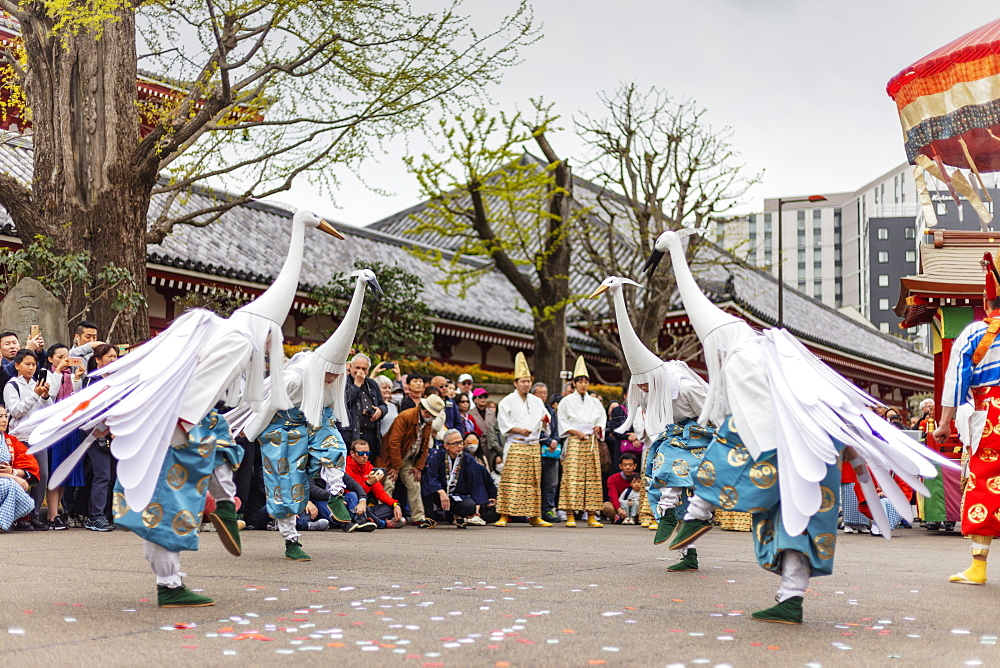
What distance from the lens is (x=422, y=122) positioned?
43.7ft

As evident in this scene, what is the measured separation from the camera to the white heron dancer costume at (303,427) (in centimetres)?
713

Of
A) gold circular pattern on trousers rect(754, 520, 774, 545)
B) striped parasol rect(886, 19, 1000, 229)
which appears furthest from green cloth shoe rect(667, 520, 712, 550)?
striped parasol rect(886, 19, 1000, 229)

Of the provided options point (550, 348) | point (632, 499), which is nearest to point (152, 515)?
point (632, 499)

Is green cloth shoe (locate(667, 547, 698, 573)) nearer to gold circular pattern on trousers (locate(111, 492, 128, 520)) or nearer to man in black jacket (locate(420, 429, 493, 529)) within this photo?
gold circular pattern on trousers (locate(111, 492, 128, 520))

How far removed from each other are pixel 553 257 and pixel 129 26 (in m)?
8.71

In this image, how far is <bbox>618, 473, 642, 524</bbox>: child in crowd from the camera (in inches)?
515

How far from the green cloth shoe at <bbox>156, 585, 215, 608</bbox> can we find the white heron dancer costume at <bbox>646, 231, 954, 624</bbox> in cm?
266

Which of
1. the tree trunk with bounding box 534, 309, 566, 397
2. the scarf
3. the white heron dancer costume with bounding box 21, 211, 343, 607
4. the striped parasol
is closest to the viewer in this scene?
the white heron dancer costume with bounding box 21, 211, 343, 607

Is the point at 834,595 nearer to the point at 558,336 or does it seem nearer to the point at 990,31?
the point at 558,336

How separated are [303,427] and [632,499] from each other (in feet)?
22.1

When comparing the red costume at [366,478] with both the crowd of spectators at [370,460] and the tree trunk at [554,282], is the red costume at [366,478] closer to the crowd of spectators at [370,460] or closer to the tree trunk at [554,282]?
the crowd of spectators at [370,460]

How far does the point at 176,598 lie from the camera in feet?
16.1

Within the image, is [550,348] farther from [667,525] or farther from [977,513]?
[977,513]

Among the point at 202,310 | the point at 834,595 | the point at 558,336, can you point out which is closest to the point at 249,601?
the point at 202,310
